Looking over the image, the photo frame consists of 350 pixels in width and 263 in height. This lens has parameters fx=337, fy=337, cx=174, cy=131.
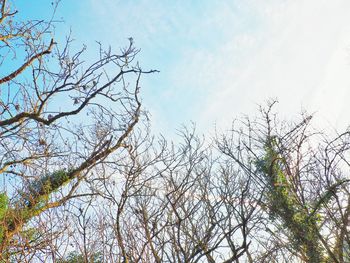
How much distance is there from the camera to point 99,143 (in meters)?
7.61

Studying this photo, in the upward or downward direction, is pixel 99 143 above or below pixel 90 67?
below

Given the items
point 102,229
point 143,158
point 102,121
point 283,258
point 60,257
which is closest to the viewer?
point 60,257

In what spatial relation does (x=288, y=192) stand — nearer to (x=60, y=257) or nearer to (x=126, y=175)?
(x=126, y=175)

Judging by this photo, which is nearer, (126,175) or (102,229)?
(102,229)

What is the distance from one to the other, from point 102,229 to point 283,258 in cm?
741

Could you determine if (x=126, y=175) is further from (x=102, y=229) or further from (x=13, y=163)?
(x=13, y=163)

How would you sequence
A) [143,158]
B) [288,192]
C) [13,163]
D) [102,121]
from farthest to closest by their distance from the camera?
[288,192]
[13,163]
[102,121]
[143,158]

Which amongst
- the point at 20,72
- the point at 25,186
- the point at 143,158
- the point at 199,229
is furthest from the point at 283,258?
the point at 20,72

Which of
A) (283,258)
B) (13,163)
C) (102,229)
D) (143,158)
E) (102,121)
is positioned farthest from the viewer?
(283,258)

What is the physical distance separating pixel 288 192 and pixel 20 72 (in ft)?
32.4

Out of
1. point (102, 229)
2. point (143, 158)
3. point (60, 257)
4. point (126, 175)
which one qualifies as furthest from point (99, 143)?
point (60, 257)

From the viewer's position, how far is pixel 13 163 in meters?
9.39

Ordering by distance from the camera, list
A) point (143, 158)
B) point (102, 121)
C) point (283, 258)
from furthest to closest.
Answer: point (283, 258) → point (102, 121) → point (143, 158)

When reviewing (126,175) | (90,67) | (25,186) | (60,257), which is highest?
(90,67)
